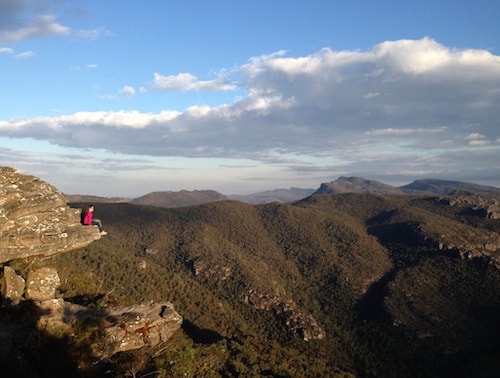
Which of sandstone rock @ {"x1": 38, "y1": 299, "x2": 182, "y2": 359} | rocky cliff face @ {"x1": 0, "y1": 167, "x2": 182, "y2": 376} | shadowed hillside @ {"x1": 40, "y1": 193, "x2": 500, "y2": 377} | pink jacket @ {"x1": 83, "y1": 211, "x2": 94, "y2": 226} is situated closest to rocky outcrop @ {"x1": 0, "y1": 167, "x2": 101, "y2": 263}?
rocky cliff face @ {"x1": 0, "y1": 167, "x2": 182, "y2": 376}

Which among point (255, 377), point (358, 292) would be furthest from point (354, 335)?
point (255, 377)

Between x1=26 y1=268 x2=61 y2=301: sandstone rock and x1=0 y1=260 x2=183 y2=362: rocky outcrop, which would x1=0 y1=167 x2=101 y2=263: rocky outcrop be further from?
x1=0 y1=260 x2=183 y2=362: rocky outcrop

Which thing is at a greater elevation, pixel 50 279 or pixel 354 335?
pixel 50 279

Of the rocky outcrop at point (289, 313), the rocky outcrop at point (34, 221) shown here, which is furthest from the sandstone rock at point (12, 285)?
the rocky outcrop at point (289, 313)

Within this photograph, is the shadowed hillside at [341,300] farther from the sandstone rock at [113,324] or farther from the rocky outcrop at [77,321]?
the rocky outcrop at [77,321]

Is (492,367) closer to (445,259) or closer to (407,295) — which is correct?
(407,295)

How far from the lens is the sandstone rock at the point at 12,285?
1191 inches

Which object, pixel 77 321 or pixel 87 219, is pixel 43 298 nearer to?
pixel 77 321

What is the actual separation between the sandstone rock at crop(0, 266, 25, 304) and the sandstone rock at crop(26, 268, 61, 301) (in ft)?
2.43

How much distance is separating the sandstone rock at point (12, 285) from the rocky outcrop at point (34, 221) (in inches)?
43.9

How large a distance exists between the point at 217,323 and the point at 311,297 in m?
61.4

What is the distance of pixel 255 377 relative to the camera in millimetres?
45531

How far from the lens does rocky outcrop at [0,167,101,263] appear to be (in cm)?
3191

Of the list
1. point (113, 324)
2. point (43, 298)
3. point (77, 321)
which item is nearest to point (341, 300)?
point (113, 324)
